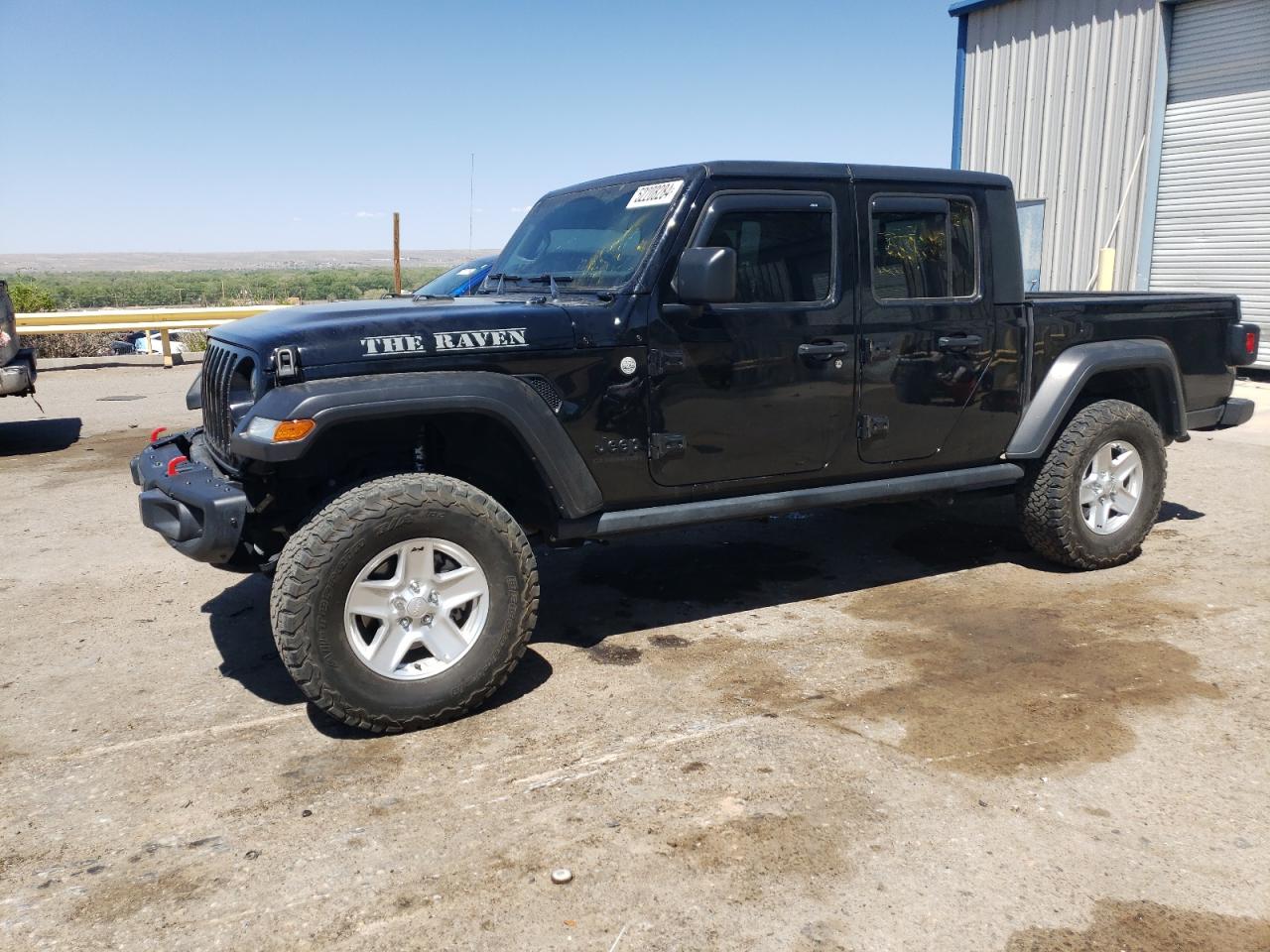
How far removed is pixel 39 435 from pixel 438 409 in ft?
26.1

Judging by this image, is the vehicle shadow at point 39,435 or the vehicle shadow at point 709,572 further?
the vehicle shadow at point 39,435

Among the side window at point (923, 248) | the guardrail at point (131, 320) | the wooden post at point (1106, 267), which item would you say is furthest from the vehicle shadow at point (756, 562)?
the guardrail at point (131, 320)

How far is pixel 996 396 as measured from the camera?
4980 millimetres

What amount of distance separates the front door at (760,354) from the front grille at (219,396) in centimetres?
159

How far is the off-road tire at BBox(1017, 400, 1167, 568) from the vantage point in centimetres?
518

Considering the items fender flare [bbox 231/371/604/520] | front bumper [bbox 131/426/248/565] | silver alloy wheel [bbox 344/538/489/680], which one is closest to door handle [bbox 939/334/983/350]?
fender flare [bbox 231/371/604/520]

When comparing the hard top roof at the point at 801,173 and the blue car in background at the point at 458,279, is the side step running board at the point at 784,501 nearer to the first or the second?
the hard top roof at the point at 801,173

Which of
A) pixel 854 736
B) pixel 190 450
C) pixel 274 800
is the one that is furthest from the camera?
pixel 190 450

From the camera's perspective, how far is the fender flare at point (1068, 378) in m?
5.09

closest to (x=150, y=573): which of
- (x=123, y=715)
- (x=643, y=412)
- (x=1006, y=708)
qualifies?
(x=123, y=715)

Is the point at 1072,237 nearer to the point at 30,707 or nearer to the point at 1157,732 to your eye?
the point at 1157,732

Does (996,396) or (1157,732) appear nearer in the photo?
(1157,732)

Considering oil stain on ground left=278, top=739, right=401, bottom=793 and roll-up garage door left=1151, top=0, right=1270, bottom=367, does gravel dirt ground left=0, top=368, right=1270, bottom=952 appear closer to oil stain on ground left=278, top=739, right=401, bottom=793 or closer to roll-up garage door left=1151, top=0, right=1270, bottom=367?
oil stain on ground left=278, top=739, right=401, bottom=793

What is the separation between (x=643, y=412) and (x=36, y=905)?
2.51 m
